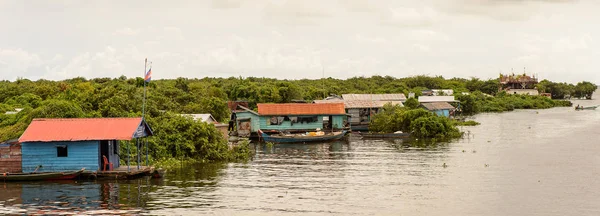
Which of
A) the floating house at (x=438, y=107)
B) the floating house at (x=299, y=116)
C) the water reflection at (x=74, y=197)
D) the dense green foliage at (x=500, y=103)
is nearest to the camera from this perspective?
the water reflection at (x=74, y=197)

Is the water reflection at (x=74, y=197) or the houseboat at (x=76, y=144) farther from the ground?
the houseboat at (x=76, y=144)

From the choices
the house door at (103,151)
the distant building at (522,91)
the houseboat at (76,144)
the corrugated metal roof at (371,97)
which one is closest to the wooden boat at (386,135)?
the corrugated metal roof at (371,97)

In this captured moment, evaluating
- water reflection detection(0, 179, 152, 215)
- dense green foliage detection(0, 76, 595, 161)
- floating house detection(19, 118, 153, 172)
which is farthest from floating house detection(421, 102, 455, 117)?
floating house detection(19, 118, 153, 172)

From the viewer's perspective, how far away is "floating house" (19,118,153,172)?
86.8 ft

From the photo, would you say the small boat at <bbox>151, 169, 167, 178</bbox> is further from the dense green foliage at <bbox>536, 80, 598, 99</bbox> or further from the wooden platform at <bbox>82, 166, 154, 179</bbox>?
the dense green foliage at <bbox>536, 80, 598, 99</bbox>

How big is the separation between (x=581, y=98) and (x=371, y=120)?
409 ft

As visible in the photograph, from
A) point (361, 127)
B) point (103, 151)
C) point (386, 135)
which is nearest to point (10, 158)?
point (103, 151)

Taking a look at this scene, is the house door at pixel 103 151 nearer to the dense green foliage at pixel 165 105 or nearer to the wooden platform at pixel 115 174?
the wooden platform at pixel 115 174

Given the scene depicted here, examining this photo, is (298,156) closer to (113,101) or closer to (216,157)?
(216,157)

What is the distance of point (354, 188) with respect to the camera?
85.8 feet

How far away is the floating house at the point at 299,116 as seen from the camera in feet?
166

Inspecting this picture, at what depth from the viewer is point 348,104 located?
193 feet

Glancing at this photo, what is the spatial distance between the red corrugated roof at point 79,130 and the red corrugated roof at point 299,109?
23602 mm

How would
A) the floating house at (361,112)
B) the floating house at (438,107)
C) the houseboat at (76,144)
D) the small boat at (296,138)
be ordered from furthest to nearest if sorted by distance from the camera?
1. the floating house at (438,107)
2. the floating house at (361,112)
3. the small boat at (296,138)
4. the houseboat at (76,144)
